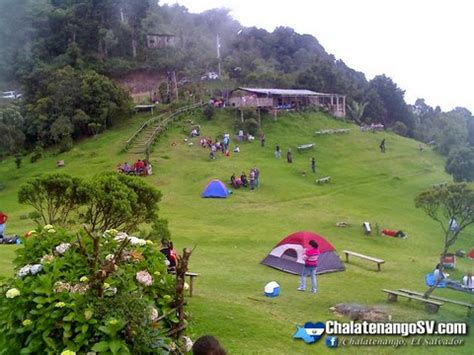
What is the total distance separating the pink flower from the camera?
18.9ft

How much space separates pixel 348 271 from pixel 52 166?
28966mm

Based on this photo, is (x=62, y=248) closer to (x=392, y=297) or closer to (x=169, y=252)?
(x=169, y=252)

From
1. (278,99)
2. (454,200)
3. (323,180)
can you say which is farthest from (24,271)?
(278,99)

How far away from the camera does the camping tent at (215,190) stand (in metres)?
31.5

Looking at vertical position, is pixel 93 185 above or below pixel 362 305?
above

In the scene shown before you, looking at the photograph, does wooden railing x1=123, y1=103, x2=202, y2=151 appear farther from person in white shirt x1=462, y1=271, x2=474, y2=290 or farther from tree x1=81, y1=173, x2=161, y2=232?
person in white shirt x1=462, y1=271, x2=474, y2=290

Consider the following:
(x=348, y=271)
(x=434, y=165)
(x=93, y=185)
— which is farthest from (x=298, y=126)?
(x=93, y=185)

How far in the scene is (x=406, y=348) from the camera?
35.7ft

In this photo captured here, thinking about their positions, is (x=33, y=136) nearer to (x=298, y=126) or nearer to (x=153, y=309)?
(x=298, y=126)

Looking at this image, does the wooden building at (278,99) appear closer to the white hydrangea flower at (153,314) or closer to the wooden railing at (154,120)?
the wooden railing at (154,120)

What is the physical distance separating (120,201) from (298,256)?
25.0ft

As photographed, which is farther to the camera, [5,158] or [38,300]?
[5,158]

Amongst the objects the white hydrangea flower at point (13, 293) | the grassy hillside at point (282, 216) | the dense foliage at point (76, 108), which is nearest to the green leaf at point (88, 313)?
the white hydrangea flower at point (13, 293)

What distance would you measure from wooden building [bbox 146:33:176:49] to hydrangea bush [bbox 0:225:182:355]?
77.2m
